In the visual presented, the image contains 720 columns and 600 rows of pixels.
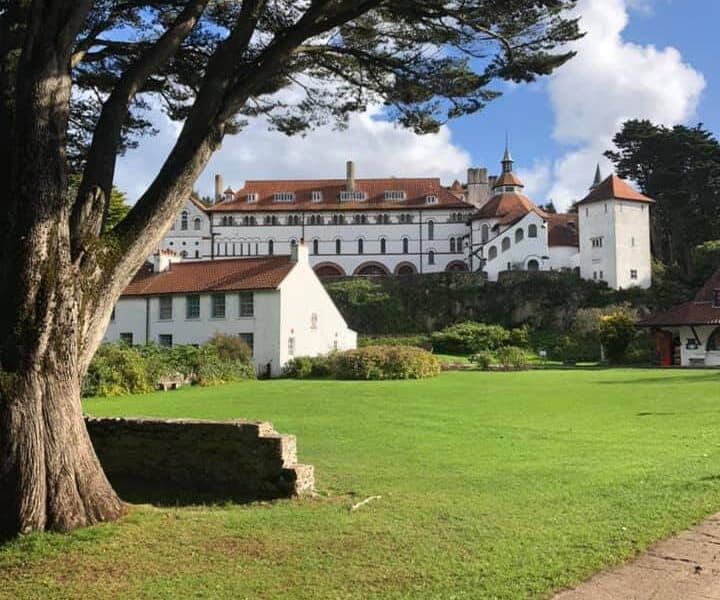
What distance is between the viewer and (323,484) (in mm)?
8875

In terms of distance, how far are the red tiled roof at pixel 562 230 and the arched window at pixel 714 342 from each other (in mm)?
26994

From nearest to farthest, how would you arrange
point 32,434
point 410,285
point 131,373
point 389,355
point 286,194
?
point 32,434, point 131,373, point 389,355, point 410,285, point 286,194

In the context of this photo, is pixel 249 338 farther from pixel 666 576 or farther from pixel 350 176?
pixel 350 176

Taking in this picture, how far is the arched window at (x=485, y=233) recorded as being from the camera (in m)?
73.1

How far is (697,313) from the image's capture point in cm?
4441

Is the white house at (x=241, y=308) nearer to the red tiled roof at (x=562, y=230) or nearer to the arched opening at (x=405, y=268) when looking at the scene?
the red tiled roof at (x=562, y=230)

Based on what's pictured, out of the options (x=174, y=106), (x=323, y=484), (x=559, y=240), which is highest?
(x=559, y=240)

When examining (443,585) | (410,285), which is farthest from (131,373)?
(410,285)

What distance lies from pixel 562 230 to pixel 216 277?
43688 millimetres

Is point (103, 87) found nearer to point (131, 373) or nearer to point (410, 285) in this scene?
point (131, 373)

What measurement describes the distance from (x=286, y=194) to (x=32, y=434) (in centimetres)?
7460

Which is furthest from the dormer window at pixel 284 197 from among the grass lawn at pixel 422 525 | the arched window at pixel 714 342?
the grass lawn at pixel 422 525

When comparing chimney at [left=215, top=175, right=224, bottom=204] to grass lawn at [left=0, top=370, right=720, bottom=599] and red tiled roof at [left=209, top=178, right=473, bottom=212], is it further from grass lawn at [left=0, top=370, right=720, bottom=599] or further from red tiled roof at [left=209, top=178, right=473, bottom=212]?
grass lawn at [left=0, top=370, right=720, bottom=599]

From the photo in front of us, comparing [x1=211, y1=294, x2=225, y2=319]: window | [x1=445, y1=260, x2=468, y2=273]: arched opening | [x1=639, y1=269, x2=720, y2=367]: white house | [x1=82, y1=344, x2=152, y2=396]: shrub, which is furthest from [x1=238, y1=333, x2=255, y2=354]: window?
[x1=445, y1=260, x2=468, y2=273]: arched opening
